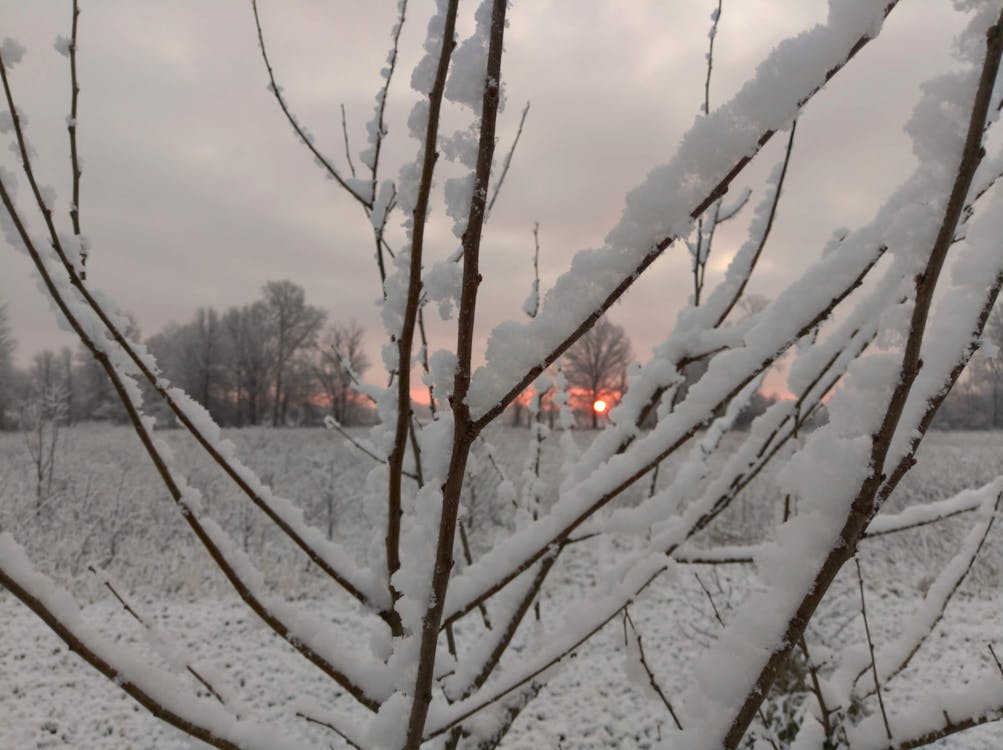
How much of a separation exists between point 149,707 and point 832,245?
114 centimetres

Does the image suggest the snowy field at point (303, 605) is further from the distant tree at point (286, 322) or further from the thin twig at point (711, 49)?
the distant tree at point (286, 322)

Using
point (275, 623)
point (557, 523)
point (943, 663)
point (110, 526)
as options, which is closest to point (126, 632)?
point (110, 526)

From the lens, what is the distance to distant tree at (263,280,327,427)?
30109mm

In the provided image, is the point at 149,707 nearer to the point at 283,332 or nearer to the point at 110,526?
the point at 110,526

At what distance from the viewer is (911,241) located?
1.34 ft

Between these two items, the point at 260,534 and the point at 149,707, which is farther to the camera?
the point at 260,534

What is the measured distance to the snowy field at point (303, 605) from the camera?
15.1ft

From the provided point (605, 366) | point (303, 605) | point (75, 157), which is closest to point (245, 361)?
point (605, 366)

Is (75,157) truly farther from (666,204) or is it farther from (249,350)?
(249,350)

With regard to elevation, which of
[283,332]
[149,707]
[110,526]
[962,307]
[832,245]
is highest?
[283,332]

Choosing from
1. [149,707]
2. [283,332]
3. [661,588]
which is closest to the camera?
[149,707]

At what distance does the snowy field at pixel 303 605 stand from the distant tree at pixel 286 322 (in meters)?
18.8

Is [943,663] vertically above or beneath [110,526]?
beneath

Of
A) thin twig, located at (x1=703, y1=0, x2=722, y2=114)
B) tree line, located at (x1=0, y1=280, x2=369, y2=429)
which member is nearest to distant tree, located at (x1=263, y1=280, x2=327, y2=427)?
tree line, located at (x1=0, y1=280, x2=369, y2=429)
